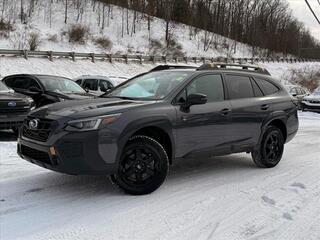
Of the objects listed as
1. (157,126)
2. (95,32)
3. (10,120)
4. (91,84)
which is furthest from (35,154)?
(95,32)

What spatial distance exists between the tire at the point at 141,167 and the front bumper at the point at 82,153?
0.23 metres

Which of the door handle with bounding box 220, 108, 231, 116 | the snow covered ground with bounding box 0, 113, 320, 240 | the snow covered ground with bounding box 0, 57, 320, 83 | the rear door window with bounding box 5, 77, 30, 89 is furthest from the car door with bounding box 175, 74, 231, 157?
the snow covered ground with bounding box 0, 57, 320, 83

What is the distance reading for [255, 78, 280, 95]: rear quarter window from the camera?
26.1 feet

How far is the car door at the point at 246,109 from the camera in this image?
7.12 m

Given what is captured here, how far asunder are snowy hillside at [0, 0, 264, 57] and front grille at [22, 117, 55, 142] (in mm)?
32766

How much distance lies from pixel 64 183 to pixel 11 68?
2434 cm

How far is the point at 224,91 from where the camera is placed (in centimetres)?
709

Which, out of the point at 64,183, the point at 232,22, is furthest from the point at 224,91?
the point at 232,22

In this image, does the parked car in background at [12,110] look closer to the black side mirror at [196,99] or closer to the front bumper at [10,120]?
the front bumper at [10,120]

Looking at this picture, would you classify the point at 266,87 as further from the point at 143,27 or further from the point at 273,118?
the point at 143,27

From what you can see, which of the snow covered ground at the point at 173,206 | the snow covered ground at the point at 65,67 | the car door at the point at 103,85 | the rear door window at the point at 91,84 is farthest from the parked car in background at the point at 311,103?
the snow covered ground at the point at 65,67

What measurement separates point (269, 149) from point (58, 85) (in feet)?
23.6

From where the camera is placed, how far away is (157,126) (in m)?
6.00

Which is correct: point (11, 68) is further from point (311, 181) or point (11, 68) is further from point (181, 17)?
point (181, 17)
